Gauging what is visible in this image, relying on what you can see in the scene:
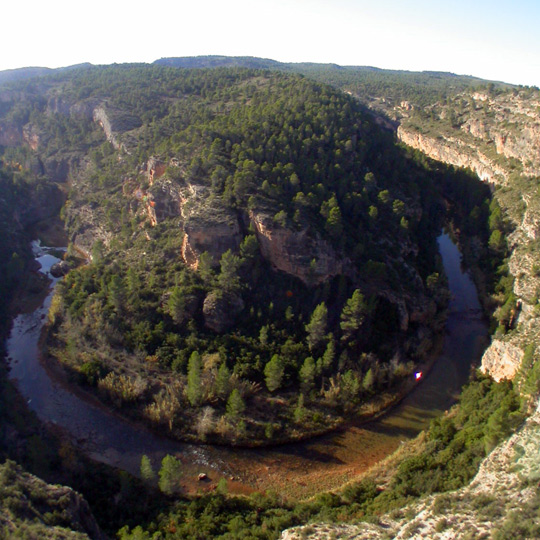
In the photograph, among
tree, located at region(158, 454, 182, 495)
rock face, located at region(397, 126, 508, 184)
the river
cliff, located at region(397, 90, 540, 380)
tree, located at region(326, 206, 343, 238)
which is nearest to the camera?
tree, located at region(158, 454, 182, 495)

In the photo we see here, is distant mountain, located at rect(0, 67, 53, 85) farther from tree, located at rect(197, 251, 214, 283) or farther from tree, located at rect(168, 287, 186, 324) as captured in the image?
tree, located at rect(168, 287, 186, 324)

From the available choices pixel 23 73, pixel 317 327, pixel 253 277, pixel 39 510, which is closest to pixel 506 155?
pixel 317 327

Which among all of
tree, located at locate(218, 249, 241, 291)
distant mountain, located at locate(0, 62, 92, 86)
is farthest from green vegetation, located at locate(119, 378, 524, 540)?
distant mountain, located at locate(0, 62, 92, 86)

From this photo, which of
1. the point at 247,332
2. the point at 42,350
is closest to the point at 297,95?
the point at 247,332

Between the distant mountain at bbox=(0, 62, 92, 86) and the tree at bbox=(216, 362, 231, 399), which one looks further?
the distant mountain at bbox=(0, 62, 92, 86)

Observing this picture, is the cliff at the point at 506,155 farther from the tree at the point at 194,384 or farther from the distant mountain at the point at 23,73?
the distant mountain at the point at 23,73

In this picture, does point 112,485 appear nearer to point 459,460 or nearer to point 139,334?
point 139,334

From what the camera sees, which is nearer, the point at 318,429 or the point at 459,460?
the point at 459,460
